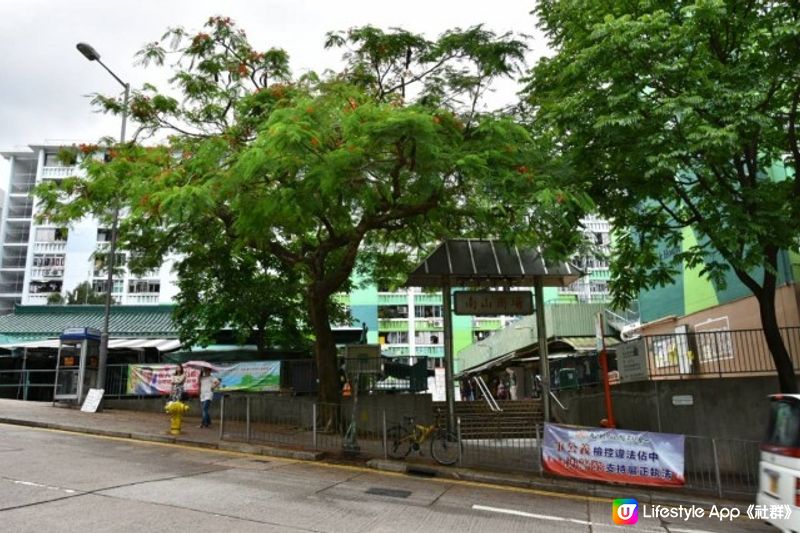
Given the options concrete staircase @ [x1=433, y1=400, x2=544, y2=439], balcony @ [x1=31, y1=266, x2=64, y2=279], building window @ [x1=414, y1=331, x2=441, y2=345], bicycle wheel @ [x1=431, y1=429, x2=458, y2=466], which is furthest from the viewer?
balcony @ [x1=31, y1=266, x2=64, y2=279]

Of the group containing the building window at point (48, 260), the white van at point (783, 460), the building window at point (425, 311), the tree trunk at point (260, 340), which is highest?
the building window at point (48, 260)

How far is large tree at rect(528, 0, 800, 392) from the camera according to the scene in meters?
10.1

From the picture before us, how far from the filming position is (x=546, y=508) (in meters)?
9.70

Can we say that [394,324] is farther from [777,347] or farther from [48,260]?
[777,347]

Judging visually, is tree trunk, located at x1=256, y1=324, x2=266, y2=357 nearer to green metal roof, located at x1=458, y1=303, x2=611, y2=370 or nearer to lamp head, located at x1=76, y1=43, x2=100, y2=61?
lamp head, located at x1=76, y1=43, x2=100, y2=61

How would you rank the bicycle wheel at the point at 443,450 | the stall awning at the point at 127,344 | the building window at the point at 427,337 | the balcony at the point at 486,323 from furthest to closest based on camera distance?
the balcony at the point at 486,323
the building window at the point at 427,337
the stall awning at the point at 127,344
the bicycle wheel at the point at 443,450

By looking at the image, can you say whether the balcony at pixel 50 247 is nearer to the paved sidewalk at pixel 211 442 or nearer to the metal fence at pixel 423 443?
the paved sidewalk at pixel 211 442

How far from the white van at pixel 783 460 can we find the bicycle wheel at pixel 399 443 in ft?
25.4

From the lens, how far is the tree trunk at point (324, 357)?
17.3 metres

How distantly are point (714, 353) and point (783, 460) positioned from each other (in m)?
8.17

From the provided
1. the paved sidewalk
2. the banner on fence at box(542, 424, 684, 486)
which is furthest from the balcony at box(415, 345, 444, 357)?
the banner on fence at box(542, 424, 684, 486)

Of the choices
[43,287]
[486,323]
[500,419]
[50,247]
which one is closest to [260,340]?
[500,419]

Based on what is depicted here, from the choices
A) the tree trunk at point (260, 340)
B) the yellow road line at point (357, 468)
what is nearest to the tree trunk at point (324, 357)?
the yellow road line at point (357, 468)

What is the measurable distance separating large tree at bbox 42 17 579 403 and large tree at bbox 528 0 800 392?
1199 mm
